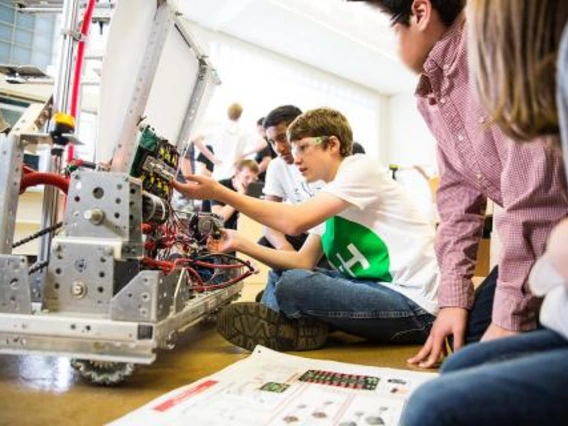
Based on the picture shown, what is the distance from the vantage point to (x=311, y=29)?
4.88 metres

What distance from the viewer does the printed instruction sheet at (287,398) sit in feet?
2.55

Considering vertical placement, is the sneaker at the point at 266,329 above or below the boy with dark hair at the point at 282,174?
below

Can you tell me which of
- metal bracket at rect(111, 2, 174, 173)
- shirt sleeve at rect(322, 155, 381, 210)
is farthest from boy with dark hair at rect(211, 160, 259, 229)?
metal bracket at rect(111, 2, 174, 173)

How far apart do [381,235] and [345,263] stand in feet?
0.49

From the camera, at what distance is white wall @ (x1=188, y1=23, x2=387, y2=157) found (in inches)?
191

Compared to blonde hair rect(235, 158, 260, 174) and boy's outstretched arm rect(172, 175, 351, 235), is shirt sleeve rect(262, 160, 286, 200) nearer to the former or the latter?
boy's outstretched arm rect(172, 175, 351, 235)

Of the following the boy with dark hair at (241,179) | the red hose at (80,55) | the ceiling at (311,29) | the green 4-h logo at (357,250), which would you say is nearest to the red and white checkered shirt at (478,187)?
the green 4-h logo at (357,250)

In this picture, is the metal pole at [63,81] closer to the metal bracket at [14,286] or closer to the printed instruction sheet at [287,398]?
the metal bracket at [14,286]

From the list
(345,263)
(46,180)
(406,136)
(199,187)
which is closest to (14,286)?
(46,180)

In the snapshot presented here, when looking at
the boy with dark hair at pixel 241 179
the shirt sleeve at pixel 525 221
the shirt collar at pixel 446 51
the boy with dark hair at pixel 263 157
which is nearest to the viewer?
the shirt sleeve at pixel 525 221

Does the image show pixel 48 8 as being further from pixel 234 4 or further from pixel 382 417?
pixel 234 4

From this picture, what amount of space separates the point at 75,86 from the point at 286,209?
2.00 feet

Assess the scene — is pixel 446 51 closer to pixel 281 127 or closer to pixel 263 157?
pixel 281 127

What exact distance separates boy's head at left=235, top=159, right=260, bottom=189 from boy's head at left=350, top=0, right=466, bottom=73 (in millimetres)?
2182
